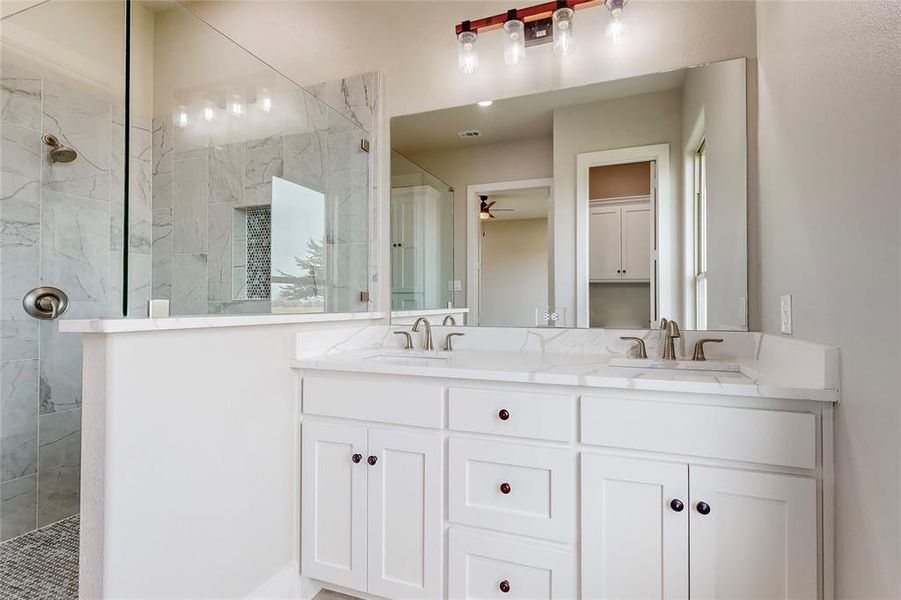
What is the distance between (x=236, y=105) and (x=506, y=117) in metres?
1.45

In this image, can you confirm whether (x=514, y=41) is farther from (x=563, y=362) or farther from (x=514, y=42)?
(x=563, y=362)

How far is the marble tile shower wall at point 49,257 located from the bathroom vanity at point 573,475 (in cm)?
137

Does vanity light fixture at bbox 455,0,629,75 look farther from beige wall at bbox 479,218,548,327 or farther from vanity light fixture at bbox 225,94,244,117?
vanity light fixture at bbox 225,94,244,117

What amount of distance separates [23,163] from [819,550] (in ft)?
11.0

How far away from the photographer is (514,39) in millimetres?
1886

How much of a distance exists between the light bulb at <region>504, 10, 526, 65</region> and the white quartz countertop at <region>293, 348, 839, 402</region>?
1276mm

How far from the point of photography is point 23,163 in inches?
82.6

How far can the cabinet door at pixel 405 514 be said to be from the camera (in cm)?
144

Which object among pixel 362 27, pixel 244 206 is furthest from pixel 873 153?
pixel 244 206

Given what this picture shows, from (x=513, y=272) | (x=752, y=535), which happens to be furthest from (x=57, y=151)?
(x=752, y=535)

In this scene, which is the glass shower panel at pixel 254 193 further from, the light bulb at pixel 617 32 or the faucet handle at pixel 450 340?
the light bulb at pixel 617 32

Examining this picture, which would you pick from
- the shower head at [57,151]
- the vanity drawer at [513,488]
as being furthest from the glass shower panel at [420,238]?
the shower head at [57,151]

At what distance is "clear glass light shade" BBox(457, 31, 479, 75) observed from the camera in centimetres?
194

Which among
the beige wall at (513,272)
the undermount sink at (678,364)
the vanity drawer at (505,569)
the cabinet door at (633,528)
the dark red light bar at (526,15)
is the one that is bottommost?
the vanity drawer at (505,569)
